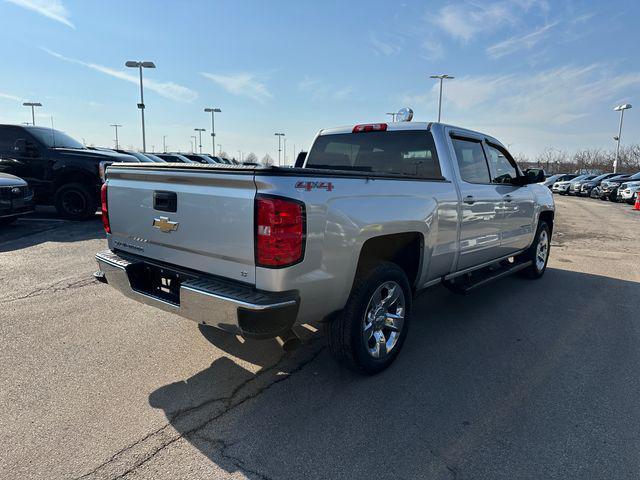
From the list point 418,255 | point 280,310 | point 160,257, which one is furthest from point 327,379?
point 160,257

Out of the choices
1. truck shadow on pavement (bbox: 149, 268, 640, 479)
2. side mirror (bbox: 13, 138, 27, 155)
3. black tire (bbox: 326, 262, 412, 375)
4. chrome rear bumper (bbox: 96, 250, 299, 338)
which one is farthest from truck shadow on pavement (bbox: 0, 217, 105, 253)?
black tire (bbox: 326, 262, 412, 375)

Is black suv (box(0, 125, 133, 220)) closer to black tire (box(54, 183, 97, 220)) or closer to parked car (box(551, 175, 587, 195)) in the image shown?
black tire (box(54, 183, 97, 220))

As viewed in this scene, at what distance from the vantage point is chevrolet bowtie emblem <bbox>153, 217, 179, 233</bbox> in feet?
9.86

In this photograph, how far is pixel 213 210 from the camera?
2736mm

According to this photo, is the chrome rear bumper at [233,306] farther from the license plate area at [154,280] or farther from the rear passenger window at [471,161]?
the rear passenger window at [471,161]

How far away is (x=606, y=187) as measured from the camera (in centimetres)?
2566

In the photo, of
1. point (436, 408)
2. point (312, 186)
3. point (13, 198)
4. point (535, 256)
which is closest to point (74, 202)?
point (13, 198)

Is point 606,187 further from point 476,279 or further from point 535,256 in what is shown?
point 476,279

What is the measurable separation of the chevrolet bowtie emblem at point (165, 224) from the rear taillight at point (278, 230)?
0.79m

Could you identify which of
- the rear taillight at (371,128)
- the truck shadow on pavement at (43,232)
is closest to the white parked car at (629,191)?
the rear taillight at (371,128)

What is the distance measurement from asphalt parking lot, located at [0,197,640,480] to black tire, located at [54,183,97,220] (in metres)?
5.35

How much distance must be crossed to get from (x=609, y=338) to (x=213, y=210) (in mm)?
3942

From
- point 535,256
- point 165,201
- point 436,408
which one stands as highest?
point 165,201

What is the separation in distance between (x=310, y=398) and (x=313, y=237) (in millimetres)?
1189
